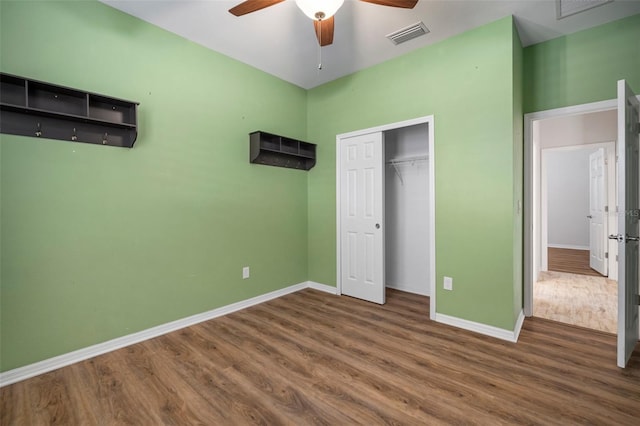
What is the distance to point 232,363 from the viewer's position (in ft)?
7.18

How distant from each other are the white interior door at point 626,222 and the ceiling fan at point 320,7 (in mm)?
1737

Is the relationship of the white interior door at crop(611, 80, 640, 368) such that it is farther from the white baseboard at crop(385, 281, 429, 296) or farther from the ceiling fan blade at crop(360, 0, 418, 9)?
the white baseboard at crop(385, 281, 429, 296)

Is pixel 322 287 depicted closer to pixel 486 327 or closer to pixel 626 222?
pixel 486 327

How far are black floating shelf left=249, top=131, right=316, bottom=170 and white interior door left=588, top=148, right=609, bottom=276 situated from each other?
4622mm

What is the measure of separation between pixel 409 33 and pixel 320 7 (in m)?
1.40

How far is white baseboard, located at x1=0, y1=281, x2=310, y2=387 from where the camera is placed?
6.49 ft

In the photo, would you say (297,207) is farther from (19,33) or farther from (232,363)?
(19,33)

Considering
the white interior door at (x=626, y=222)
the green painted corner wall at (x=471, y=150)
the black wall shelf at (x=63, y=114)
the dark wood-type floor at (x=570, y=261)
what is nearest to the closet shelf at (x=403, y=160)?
the green painted corner wall at (x=471, y=150)

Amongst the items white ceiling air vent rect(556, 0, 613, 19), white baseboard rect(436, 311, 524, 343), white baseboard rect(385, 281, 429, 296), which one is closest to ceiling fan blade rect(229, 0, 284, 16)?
white ceiling air vent rect(556, 0, 613, 19)

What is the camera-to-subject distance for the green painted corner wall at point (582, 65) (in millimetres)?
2488

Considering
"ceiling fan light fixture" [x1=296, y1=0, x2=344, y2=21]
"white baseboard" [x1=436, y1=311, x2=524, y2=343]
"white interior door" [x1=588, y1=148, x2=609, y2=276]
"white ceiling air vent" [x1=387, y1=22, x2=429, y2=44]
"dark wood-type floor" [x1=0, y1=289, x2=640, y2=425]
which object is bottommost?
"dark wood-type floor" [x1=0, y1=289, x2=640, y2=425]

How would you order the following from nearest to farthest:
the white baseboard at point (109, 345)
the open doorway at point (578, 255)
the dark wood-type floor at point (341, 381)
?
the dark wood-type floor at point (341, 381), the white baseboard at point (109, 345), the open doorway at point (578, 255)

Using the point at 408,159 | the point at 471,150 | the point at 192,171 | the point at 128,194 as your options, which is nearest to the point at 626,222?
the point at 471,150

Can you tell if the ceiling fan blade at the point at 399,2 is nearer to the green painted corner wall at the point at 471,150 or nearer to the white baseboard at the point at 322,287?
the green painted corner wall at the point at 471,150
